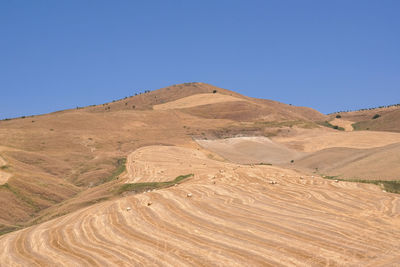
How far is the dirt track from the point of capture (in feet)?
36.4

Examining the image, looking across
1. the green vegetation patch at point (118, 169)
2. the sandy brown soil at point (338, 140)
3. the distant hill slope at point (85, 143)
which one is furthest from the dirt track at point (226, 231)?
the sandy brown soil at point (338, 140)

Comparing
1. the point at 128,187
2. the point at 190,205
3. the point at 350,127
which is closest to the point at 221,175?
the point at 128,187

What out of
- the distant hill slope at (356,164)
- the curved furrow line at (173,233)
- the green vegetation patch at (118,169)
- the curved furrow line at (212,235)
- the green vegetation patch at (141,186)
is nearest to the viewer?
the curved furrow line at (212,235)

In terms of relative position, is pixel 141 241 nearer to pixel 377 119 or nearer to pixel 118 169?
pixel 118 169

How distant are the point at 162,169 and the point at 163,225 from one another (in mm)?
18815

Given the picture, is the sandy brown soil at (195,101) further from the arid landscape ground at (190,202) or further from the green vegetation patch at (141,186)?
the green vegetation patch at (141,186)

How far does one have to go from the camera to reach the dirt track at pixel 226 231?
36.4 ft

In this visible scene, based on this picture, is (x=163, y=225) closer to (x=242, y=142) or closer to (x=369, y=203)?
(x=369, y=203)

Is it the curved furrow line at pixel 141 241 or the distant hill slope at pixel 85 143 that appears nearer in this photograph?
the curved furrow line at pixel 141 241

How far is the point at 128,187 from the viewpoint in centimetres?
2647

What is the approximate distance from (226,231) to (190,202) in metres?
4.09

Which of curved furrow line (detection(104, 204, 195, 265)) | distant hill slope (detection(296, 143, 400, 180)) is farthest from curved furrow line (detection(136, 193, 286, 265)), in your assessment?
distant hill slope (detection(296, 143, 400, 180))

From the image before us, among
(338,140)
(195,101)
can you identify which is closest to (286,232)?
(338,140)

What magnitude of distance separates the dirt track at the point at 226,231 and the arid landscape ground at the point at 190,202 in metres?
0.04
